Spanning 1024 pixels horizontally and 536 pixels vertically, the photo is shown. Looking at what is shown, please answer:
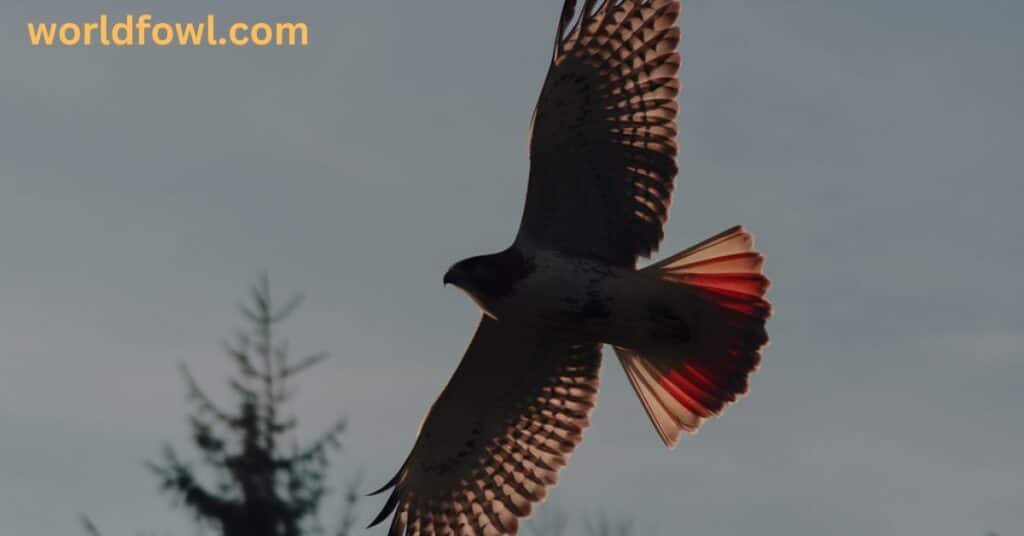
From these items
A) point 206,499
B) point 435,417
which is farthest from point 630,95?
point 206,499

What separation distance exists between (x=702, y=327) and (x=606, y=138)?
1157mm

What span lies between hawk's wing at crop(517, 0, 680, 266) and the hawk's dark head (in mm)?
243

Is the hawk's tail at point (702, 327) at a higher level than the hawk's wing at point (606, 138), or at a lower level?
lower

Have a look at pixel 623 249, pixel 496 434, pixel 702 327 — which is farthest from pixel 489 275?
pixel 496 434

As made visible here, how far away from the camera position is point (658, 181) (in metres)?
15.8

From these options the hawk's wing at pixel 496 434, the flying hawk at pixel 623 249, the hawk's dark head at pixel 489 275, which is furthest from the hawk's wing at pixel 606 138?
the hawk's wing at pixel 496 434

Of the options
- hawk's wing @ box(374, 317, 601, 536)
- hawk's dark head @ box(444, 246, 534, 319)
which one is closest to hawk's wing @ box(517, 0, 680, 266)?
hawk's dark head @ box(444, 246, 534, 319)

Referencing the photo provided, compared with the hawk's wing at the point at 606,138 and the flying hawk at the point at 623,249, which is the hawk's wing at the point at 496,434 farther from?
the hawk's wing at the point at 606,138

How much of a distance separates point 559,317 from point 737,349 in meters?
0.99

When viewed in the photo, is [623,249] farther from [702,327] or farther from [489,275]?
[489,275]

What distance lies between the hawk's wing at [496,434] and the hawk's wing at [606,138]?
32.7 inches

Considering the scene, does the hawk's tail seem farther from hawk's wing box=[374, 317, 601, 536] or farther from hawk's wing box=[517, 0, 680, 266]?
hawk's wing box=[374, 317, 601, 536]

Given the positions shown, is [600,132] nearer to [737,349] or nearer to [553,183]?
[553,183]

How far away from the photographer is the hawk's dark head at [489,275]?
15.7 m
